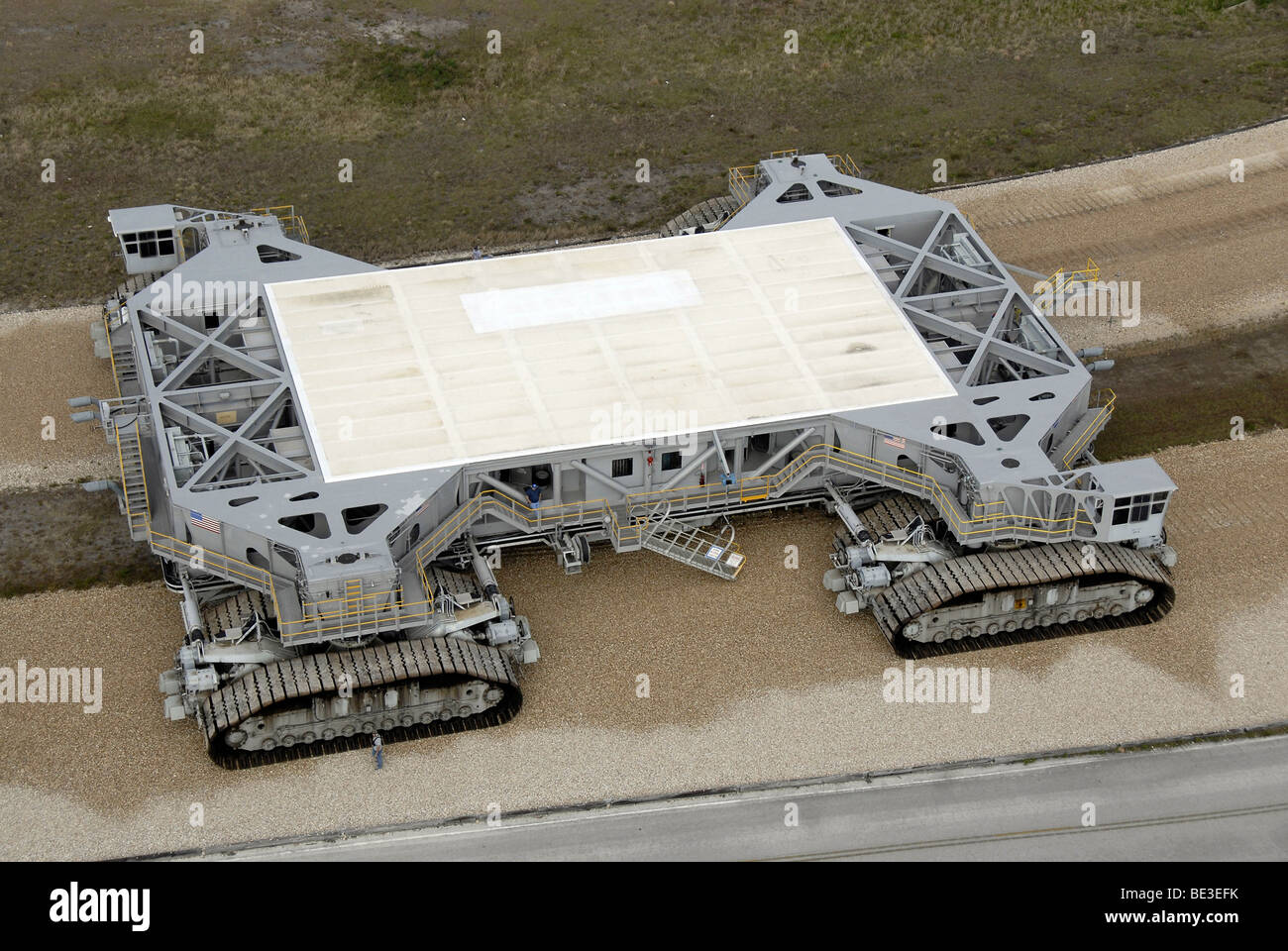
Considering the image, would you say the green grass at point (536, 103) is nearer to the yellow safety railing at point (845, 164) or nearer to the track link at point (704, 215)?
the yellow safety railing at point (845, 164)

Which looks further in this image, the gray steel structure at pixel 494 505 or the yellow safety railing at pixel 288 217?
the yellow safety railing at pixel 288 217

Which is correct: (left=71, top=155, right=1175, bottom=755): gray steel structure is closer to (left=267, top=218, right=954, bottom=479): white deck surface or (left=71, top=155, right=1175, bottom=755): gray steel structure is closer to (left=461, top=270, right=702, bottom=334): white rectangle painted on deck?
(left=267, top=218, right=954, bottom=479): white deck surface

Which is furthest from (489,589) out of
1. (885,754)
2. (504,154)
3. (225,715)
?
(504,154)

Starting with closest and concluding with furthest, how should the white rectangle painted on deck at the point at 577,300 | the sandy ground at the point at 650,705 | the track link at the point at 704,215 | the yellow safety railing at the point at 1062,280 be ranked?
the sandy ground at the point at 650,705 → the white rectangle painted on deck at the point at 577,300 → the yellow safety railing at the point at 1062,280 → the track link at the point at 704,215

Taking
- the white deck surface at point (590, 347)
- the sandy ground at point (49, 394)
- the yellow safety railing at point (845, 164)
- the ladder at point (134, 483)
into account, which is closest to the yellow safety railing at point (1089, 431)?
the white deck surface at point (590, 347)

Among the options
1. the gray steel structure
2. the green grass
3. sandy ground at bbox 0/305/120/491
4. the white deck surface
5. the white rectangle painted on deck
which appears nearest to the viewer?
the gray steel structure

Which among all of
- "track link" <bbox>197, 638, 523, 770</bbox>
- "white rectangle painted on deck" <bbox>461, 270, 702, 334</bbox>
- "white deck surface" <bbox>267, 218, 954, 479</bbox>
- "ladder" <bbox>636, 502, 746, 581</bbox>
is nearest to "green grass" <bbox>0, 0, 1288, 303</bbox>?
"white deck surface" <bbox>267, 218, 954, 479</bbox>
